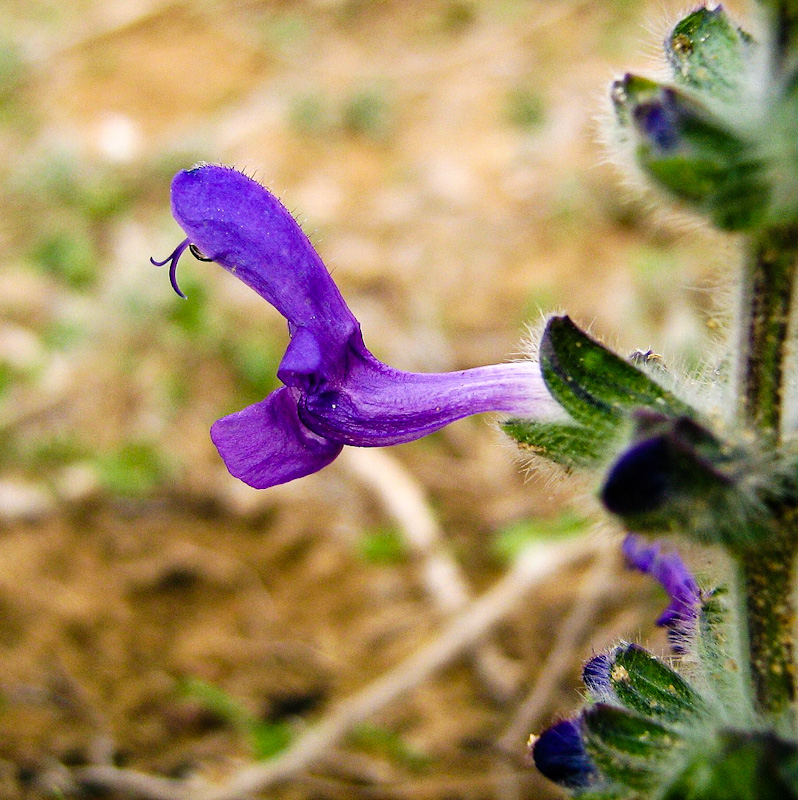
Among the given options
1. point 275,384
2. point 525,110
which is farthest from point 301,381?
point 525,110

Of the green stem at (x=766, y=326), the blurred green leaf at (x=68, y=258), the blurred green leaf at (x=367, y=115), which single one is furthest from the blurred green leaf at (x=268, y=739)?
the blurred green leaf at (x=367, y=115)

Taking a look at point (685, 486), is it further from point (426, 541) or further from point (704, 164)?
point (426, 541)

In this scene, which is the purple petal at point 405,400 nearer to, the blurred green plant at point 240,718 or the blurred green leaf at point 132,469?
the blurred green plant at point 240,718

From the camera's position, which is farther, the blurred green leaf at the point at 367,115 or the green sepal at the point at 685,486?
the blurred green leaf at the point at 367,115

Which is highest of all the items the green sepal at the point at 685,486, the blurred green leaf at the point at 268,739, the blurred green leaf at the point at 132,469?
the blurred green leaf at the point at 132,469

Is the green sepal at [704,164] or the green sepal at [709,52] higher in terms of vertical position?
the green sepal at [709,52]

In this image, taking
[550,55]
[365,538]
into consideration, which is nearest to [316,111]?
[550,55]

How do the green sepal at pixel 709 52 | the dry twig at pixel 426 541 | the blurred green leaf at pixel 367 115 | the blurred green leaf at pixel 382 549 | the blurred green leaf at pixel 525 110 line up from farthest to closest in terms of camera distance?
1. the blurred green leaf at pixel 367 115
2. the blurred green leaf at pixel 525 110
3. the blurred green leaf at pixel 382 549
4. the dry twig at pixel 426 541
5. the green sepal at pixel 709 52

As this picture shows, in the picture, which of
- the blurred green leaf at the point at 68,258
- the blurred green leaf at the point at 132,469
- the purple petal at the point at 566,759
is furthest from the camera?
the blurred green leaf at the point at 68,258
